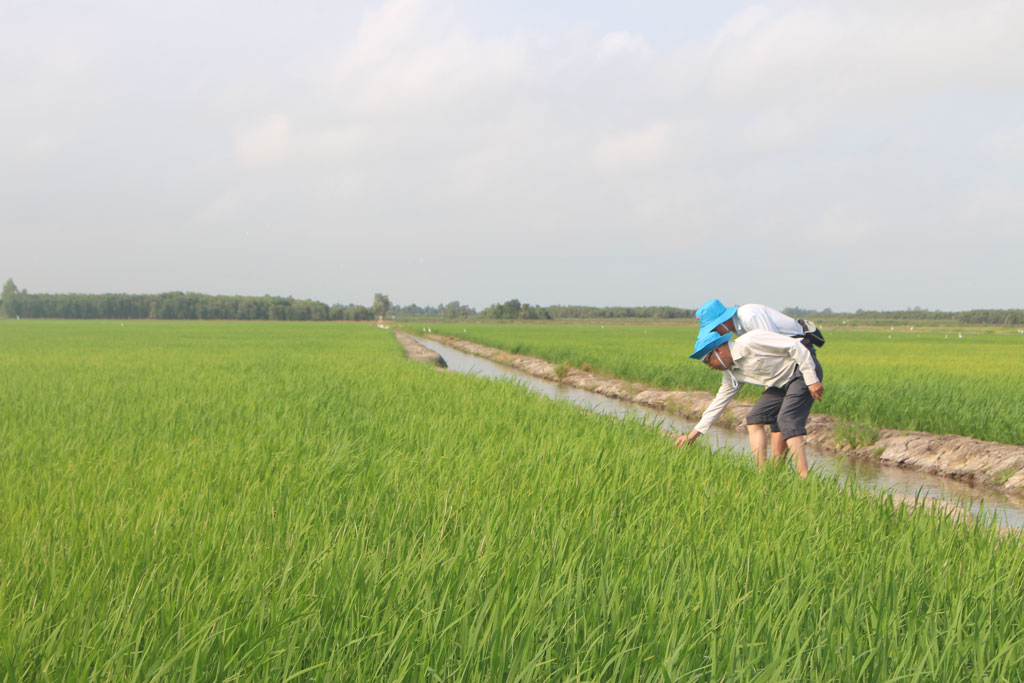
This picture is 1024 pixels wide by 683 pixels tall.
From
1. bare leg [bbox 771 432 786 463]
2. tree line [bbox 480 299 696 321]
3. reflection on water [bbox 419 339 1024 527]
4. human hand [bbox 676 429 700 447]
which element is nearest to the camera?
human hand [bbox 676 429 700 447]

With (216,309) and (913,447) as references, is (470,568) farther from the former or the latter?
(216,309)

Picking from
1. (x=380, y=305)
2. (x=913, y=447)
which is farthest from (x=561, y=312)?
(x=913, y=447)

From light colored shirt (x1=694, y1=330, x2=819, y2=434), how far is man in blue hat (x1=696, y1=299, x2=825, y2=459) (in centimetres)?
11

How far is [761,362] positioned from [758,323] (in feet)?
0.86

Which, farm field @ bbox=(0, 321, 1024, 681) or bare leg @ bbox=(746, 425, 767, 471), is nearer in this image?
farm field @ bbox=(0, 321, 1024, 681)

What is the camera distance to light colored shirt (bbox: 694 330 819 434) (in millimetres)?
4023

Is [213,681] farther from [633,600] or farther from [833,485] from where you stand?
[833,485]

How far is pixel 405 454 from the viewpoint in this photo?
3781 mm

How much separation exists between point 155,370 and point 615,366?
9.19 meters

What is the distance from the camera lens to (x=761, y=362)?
4.20 meters

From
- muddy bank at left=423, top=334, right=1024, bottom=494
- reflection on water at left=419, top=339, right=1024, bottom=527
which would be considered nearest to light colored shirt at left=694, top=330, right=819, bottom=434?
reflection on water at left=419, top=339, right=1024, bottom=527

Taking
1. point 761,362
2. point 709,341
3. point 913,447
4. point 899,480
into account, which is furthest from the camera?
point 913,447

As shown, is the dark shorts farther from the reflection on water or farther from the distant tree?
the distant tree

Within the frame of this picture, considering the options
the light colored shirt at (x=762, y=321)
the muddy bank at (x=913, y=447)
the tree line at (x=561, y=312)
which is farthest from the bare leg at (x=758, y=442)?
the tree line at (x=561, y=312)
